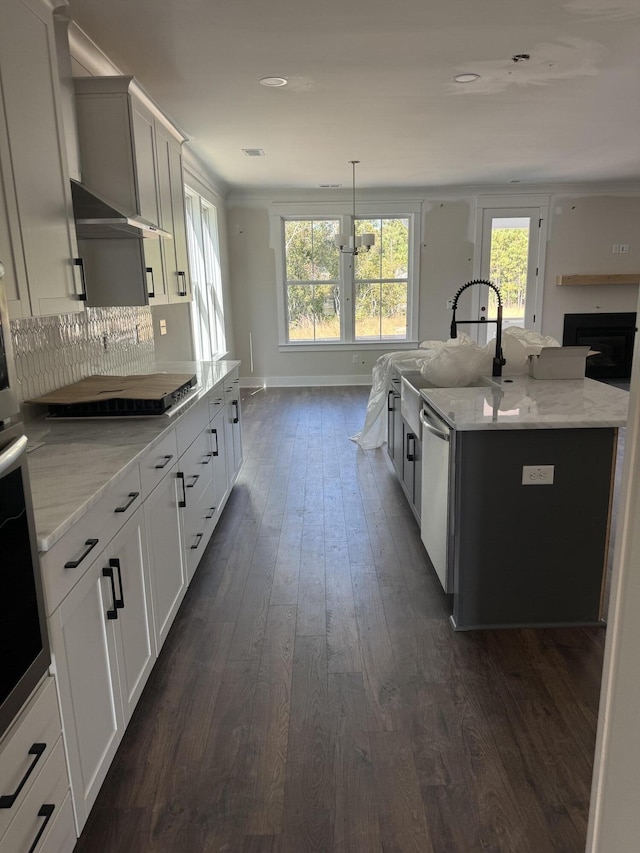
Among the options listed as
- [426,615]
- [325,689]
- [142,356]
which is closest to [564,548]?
[426,615]

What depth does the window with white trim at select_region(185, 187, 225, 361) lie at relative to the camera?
5.85m

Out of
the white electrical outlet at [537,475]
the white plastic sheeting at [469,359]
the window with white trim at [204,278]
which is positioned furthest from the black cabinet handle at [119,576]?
the window with white trim at [204,278]

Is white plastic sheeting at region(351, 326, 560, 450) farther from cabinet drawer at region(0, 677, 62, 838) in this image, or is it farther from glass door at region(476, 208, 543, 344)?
glass door at region(476, 208, 543, 344)

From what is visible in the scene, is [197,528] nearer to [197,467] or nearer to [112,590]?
[197,467]

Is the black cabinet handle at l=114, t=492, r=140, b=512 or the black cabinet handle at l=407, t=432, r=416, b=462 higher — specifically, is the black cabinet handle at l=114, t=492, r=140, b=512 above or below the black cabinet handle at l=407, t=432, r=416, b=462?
above

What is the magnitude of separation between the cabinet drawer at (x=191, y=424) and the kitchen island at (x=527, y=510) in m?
1.12

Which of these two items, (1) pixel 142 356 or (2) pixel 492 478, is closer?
(2) pixel 492 478

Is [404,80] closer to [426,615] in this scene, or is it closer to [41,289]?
[41,289]

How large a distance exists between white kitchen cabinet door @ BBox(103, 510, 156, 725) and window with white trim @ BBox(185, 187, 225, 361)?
3915mm

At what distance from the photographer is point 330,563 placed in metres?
3.03

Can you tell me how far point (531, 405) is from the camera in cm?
250

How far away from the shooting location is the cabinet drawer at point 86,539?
128 cm

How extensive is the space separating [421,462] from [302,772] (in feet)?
5.49

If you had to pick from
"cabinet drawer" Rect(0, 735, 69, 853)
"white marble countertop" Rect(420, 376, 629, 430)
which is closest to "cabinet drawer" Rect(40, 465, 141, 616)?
"cabinet drawer" Rect(0, 735, 69, 853)
